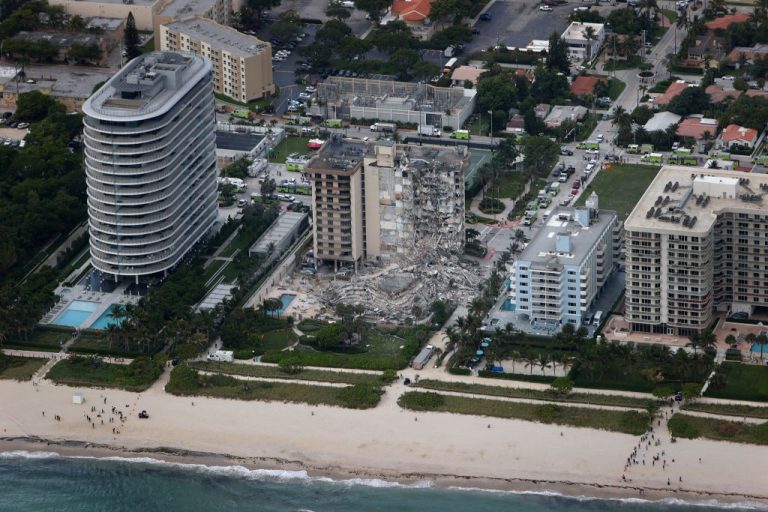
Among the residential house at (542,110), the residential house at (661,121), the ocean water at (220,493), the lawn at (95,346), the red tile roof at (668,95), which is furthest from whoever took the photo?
the red tile roof at (668,95)

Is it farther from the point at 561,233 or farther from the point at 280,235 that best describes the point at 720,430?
the point at 280,235

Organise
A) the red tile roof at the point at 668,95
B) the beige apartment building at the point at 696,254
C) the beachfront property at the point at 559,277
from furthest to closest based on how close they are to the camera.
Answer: the red tile roof at the point at 668,95 < the beachfront property at the point at 559,277 < the beige apartment building at the point at 696,254

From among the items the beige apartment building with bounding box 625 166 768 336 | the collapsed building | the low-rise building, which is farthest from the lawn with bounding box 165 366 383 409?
the beige apartment building with bounding box 625 166 768 336

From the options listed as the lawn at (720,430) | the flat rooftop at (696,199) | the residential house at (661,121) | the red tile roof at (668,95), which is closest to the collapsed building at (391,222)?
the flat rooftop at (696,199)

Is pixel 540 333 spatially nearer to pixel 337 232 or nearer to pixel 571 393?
pixel 571 393

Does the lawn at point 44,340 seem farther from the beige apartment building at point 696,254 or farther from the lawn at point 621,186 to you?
the lawn at point 621,186

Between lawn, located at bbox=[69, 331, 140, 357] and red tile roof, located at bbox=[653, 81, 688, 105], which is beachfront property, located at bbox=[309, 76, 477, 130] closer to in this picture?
red tile roof, located at bbox=[653, 81, 688, 105]

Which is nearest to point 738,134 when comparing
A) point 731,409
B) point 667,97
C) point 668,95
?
point 667,97

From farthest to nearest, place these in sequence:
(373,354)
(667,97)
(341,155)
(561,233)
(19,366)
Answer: (667,97) < (341,155) < (561,233) < (19,366) < (373,354)
